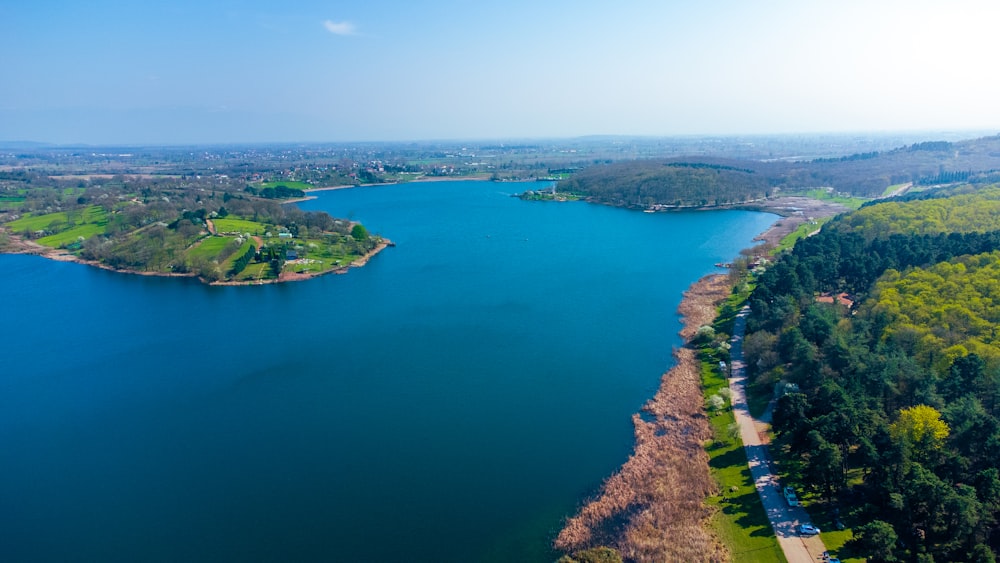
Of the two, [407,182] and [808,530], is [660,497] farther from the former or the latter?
[407,182]

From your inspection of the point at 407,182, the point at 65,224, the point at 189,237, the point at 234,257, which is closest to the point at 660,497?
the point at 234,257

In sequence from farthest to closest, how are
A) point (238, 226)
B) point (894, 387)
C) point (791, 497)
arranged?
point (238, 226)
point (894, 387)
point (791, 497)

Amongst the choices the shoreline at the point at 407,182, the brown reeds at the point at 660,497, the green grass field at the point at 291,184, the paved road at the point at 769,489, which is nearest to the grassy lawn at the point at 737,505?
the paved road at the point at 769,489

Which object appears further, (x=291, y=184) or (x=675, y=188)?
(x=291, y=184)

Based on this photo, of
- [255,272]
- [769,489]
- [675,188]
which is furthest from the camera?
[675,188]

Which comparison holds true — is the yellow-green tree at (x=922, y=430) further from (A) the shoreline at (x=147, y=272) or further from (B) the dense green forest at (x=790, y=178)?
(B) the dense green forest at (x=790, y=178)

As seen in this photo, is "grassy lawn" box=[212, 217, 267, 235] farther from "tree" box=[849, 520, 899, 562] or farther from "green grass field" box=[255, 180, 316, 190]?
"tree" box=[849, 520, 899, 562]

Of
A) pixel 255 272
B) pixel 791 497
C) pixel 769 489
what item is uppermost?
pixel 255 272
